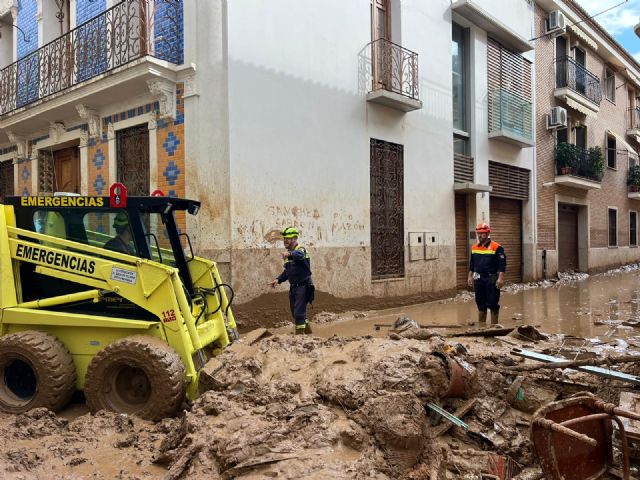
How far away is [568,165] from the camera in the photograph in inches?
661

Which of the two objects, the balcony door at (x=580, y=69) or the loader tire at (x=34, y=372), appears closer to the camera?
the loader tire at (x=34, y=372)

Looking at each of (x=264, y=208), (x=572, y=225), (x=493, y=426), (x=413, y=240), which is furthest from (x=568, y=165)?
(x=493, y=426)

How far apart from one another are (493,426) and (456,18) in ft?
37.8

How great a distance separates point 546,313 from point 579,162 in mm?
9881

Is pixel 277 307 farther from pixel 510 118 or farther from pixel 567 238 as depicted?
pixel 567 238

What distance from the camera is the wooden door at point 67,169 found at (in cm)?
1079

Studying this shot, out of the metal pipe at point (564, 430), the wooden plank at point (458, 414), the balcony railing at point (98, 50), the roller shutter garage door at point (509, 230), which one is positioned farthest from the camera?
the roller shutter garage door at point (509, 230)

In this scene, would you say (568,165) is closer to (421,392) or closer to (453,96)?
(453,96)

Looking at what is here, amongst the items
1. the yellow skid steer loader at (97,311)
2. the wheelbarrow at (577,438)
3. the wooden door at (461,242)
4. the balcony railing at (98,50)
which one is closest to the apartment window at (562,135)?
the wooden door at (461,242)

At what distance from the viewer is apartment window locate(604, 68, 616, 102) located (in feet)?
70.4

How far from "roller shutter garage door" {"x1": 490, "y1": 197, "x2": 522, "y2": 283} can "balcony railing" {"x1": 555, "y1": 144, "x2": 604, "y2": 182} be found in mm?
2891

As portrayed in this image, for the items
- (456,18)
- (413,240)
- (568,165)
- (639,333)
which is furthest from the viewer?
(568,165)

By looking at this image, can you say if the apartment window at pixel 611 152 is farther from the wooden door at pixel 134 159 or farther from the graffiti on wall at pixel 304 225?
the wooden door at pixel 134 159

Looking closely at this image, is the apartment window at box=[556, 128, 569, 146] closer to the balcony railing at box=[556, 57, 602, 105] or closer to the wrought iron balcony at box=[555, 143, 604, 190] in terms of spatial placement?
the wrought iron balcony at box=[555, 143, 604, 190]
